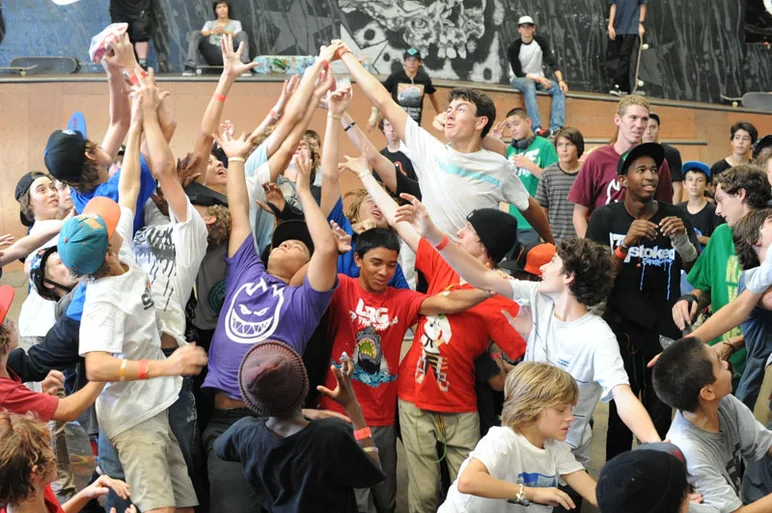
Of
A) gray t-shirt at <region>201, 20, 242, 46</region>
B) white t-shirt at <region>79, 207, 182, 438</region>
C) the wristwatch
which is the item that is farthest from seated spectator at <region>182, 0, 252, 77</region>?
the wristwatch

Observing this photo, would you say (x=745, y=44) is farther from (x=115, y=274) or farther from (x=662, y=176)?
(x=115, y=274)

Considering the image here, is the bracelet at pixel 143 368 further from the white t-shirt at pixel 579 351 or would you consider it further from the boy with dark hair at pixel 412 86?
the boy with dark hair at pixel 412 86

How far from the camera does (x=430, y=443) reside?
4.14 meters

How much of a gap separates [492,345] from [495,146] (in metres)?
Result: 1.28

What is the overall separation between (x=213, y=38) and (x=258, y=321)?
9244mm

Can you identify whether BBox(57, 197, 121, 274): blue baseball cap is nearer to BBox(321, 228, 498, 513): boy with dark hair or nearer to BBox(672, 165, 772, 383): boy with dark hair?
BBox(321, 228, 498, 513): boy with dark hair

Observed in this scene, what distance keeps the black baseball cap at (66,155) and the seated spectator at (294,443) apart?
1.67 meters

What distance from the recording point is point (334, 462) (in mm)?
2996

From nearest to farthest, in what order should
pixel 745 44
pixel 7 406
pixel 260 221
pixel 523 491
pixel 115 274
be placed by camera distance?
pixel 523 491 < pixel 7 406 < pixel 115 274 < pixel 260 221 < pixel 745 44

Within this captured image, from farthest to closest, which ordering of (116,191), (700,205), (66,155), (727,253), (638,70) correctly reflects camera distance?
1. (638,70)
2. (700,205)
3. (727,253)
4. (116,191)
5. (66,155)

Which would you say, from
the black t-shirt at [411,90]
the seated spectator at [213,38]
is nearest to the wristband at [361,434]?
the black t-shirt at [411,90]

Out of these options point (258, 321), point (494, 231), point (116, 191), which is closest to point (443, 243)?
point (494, 231)

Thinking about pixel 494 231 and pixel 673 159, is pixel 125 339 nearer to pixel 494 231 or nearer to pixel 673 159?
pixel 494 231

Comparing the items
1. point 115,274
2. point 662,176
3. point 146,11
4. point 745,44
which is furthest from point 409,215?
point 745,44
